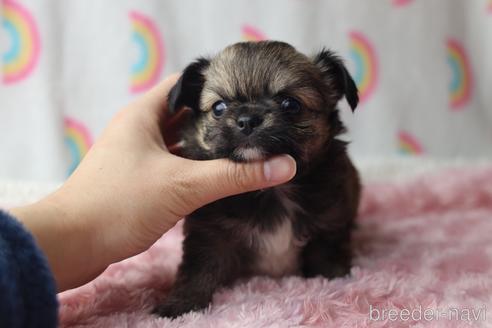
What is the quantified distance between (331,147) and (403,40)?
72.8 inches

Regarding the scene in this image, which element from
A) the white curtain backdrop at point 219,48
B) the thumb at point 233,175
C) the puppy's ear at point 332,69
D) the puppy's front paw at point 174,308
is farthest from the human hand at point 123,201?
the white curtain backdrop at point 219,48

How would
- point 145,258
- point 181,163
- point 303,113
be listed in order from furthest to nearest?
point 145,258, point 303,113, point 181,163

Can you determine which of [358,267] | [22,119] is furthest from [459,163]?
[22,119]

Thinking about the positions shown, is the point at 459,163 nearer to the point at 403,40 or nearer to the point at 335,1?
the point at 403,40

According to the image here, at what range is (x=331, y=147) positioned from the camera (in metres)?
2.20

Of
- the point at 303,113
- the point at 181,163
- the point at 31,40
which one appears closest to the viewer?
the point at 181,163

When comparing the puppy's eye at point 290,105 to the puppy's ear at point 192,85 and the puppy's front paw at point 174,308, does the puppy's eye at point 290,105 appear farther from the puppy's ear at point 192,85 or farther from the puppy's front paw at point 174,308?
the puppy's front paw at point 174,308

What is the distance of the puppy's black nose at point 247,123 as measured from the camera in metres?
1.80

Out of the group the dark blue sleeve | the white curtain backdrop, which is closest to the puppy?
the dark blue sleeve

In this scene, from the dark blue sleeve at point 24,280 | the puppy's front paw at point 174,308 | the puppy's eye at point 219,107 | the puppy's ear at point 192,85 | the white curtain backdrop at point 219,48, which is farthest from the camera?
the white curtain backdrop at point 219,48

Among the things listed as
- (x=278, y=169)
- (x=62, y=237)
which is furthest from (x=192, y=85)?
(x=62, y=237)

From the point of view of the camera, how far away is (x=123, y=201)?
1866 mm

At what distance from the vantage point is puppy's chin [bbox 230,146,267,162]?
1.81 m

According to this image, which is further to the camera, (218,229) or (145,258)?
(145,258)
